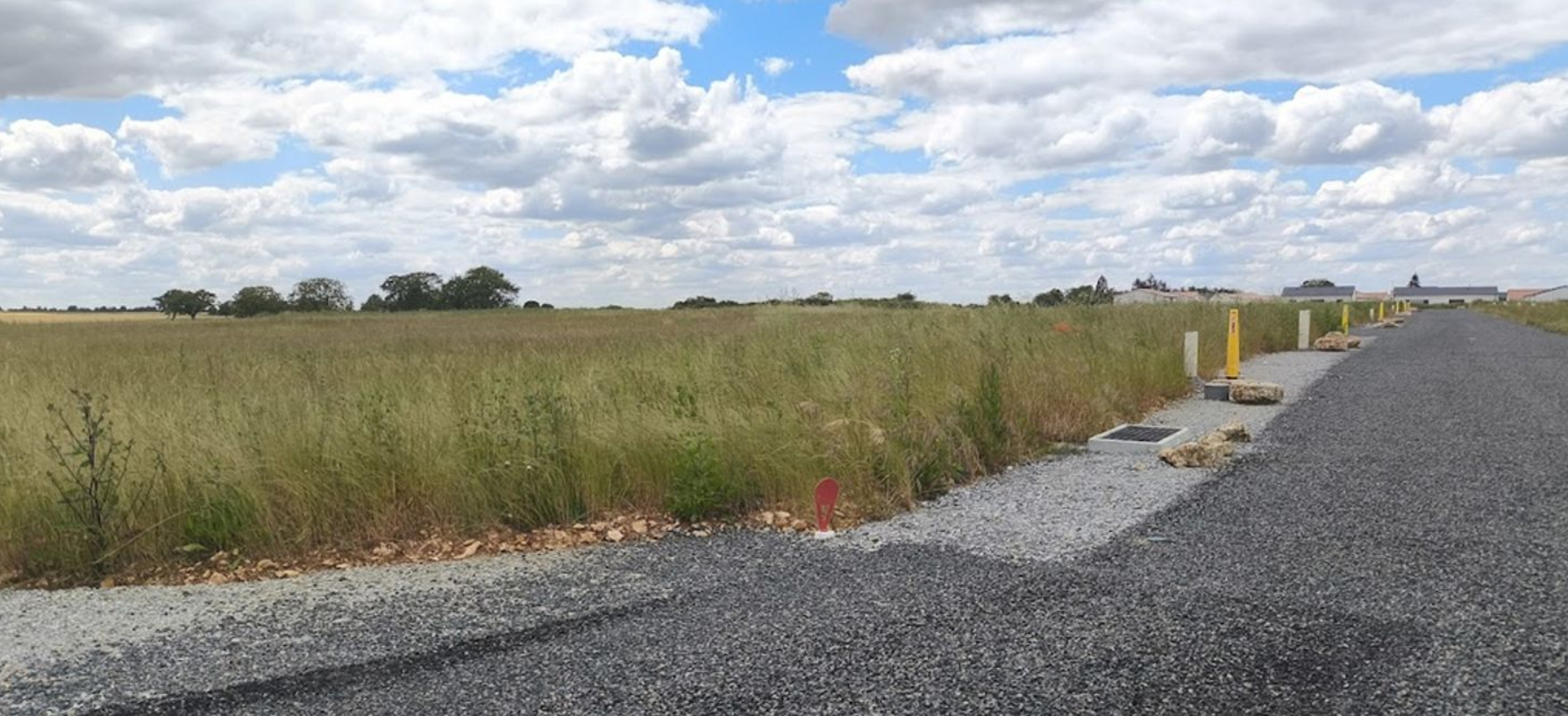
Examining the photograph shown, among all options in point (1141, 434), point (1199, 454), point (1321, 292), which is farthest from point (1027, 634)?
point (1321, 292)

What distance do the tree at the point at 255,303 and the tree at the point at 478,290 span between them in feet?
50.3

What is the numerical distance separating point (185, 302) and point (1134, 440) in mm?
71593

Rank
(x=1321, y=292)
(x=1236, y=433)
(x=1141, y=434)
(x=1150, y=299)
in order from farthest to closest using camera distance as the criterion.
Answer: (x=1321, y=292) < (x=1150, y=299) < (x=1141, y=434) < (x=1236, y=433)

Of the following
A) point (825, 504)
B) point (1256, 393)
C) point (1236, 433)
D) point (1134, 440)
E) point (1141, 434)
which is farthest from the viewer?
point (1256, 393)

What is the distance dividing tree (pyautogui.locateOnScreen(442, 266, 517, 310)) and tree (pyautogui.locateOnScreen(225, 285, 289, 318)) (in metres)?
15.3

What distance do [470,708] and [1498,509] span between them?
668 cm

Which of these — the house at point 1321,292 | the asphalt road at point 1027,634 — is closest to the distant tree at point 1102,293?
the asphalt road at point 1027,634

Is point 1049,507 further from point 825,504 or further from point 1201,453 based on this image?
point 1201,453

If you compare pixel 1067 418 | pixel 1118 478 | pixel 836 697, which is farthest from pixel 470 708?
pixel 1067 418

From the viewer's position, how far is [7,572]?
18.8 ft

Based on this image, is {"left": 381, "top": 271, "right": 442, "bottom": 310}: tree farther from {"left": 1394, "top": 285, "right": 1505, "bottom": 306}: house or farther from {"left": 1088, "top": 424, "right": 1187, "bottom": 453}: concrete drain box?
{"left": 1394, "top": 285, "right": 1505, "bottom": 306}: house

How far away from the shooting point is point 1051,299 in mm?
26438

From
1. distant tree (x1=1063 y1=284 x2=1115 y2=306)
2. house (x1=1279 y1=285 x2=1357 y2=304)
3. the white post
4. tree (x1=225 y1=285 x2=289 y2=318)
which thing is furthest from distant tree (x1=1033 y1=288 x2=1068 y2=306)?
house (x1=1279 y1=285 x2=1357 y2=304)

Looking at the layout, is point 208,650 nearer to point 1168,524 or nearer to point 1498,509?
point 1168,524
